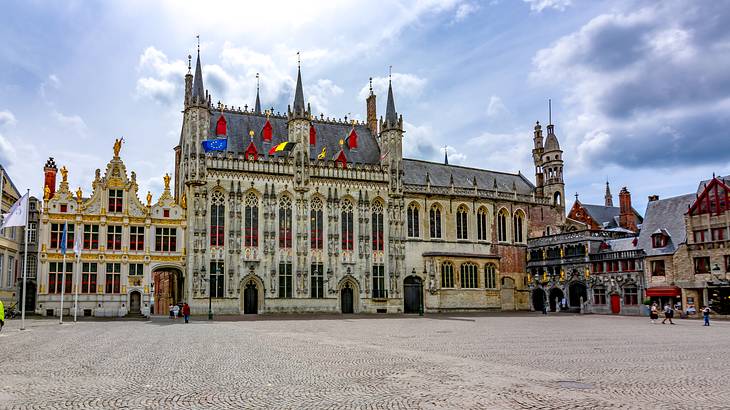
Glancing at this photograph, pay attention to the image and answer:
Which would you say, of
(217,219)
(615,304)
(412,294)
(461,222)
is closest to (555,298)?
(615,304)

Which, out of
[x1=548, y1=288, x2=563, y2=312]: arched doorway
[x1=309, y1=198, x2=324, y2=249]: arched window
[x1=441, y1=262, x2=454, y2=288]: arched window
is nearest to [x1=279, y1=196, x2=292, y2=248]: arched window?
[x1=309, y1=198, x2=324, y2=249]: arched window

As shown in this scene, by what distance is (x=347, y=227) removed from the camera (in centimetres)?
6881

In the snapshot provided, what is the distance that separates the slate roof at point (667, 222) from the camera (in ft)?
208

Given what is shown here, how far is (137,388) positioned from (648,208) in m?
65.8

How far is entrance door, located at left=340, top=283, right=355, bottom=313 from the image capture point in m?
68.1

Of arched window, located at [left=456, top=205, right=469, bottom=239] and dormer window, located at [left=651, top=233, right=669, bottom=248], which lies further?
arched window, located at [left=456, top=205, right=469, bottom=239]

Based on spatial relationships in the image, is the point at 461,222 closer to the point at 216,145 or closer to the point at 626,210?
the point at 626,210

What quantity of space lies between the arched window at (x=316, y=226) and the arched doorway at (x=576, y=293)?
2902 cm

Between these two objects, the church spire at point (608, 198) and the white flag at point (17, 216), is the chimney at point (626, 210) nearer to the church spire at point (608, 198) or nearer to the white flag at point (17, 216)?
the church spire at point (608, 198)

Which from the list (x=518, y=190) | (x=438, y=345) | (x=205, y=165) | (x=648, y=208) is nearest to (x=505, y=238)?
(x=518, y=190)

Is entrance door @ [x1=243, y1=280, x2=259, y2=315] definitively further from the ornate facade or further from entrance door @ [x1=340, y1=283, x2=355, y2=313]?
entrance door @ [x1=340, y1=283, x2=355, y2=313]

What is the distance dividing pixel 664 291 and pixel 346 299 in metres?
31.5

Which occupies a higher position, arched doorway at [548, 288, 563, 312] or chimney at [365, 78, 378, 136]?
chimney at [365, 78, 378, 136]

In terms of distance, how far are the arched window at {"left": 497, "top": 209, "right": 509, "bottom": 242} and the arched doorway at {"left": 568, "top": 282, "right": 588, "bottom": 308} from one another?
9863mm
